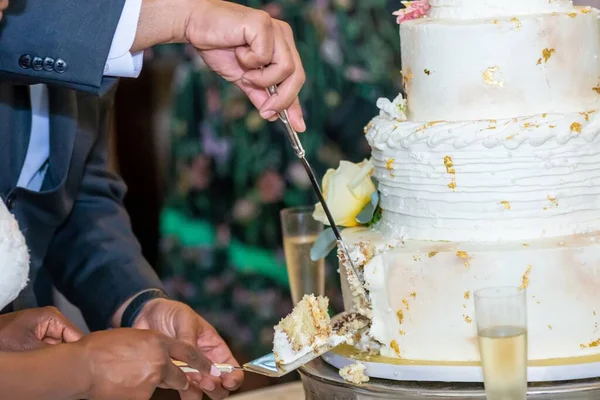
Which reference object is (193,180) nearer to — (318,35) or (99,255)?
(318,35)

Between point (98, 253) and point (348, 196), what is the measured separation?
2.43ft

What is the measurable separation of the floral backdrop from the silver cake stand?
254cm

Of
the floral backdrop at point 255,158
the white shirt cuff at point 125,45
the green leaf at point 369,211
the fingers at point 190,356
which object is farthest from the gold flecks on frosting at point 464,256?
the floral backdrop at point 255,158

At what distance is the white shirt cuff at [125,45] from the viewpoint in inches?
79.4

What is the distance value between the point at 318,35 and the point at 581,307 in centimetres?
289

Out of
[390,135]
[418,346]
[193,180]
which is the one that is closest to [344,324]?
[418,346]

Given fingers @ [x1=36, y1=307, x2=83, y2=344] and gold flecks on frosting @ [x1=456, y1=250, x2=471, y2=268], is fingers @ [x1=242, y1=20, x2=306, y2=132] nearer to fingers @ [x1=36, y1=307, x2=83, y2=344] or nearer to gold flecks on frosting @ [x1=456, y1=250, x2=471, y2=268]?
gold flecks on frosting @ [x1=456, y1=250, x2=471, y2=268]

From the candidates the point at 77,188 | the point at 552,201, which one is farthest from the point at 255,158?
the point at 552,201

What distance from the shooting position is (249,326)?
5.16m

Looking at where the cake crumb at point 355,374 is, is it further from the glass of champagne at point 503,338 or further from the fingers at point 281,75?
the fingers at point 281,75

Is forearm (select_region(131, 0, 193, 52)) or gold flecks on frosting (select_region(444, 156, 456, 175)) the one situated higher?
forearm (select_region(131, 0, 193, 52))

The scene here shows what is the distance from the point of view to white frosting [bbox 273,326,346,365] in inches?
78.8

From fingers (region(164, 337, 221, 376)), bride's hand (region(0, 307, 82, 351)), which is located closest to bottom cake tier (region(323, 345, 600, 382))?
fingers (region(164, 337, 221, 376))

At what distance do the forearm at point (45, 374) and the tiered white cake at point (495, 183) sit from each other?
2.07ft
